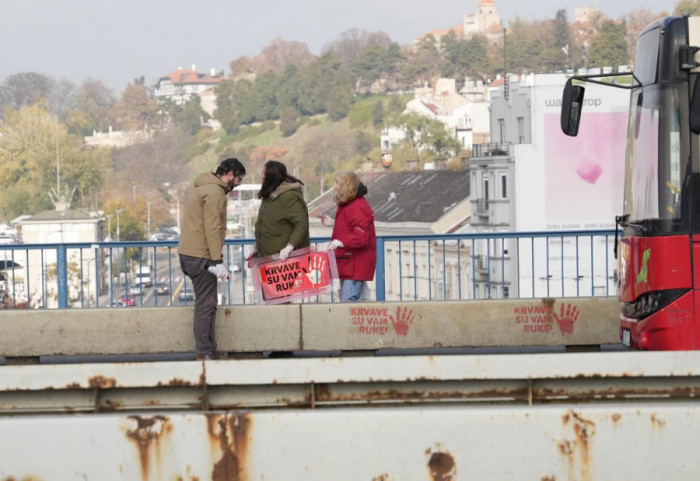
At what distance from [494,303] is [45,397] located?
5.72 meters

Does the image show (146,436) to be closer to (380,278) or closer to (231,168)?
(231,168)

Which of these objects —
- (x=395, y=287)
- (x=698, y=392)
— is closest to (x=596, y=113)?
(x=395, y=287)

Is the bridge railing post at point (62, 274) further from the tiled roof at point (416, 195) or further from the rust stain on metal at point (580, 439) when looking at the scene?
the tiled roof at point (416, 195)

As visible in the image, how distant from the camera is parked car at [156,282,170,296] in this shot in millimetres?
14727

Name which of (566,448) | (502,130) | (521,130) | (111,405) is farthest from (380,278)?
(502,130)

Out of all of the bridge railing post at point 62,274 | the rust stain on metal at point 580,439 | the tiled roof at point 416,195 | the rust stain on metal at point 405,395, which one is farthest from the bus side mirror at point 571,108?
the tiled roof at point 416,195

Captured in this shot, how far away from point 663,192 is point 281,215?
11.8 feet

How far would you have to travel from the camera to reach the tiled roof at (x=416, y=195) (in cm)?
10750

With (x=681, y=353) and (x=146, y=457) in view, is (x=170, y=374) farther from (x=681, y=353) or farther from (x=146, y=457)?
(x=681, y=353)

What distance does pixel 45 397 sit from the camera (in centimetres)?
760

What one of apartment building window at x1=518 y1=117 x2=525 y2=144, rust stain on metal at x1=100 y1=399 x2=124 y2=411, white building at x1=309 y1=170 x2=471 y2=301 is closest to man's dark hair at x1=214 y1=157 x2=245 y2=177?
rust stain on metal at x1=100 y1=399 x2=124 y2=411

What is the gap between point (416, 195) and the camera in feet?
378

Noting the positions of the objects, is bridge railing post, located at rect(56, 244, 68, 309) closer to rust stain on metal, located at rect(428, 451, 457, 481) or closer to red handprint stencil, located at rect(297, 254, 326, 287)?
red handprint stencil, located at rect(297, 254, 326, 287)

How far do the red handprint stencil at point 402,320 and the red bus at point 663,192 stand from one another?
226cm
